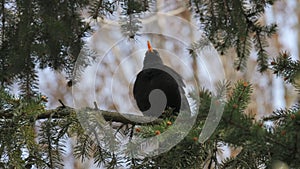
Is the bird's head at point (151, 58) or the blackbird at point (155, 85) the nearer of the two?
the blackbird at point (155, 85)

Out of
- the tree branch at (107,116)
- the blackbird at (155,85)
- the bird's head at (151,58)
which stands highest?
the bird's head at (151,58)

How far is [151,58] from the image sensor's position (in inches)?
99.7

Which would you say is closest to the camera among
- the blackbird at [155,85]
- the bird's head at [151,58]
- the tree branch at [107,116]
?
A: the tree branch at [107,116]

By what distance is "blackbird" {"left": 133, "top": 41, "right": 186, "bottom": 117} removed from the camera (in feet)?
7.57

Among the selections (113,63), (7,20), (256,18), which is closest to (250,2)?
(256,18)

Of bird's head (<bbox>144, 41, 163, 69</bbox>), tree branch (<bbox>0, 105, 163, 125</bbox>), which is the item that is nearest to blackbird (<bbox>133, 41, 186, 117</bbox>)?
bird's head (<bbox>144, 41, 163, 69</bbox>)

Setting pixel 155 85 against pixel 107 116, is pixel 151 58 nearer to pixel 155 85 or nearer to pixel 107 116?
pixel 155 85

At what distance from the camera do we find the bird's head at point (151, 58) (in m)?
2.48

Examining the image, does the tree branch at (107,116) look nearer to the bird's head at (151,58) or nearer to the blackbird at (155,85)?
the blackbird at (155,85)

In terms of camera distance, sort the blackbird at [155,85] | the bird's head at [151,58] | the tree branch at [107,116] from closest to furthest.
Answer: the tree branch at [107,116] → the blackbird at [155,85] → the bird's head at [151,58]

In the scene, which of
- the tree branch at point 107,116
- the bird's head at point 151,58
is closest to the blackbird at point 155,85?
the bird's head at point 151,58

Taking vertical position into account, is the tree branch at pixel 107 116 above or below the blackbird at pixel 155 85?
below

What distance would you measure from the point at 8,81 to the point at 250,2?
0.98m

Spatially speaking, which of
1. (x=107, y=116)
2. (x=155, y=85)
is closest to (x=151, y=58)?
(x=155, y=85)
